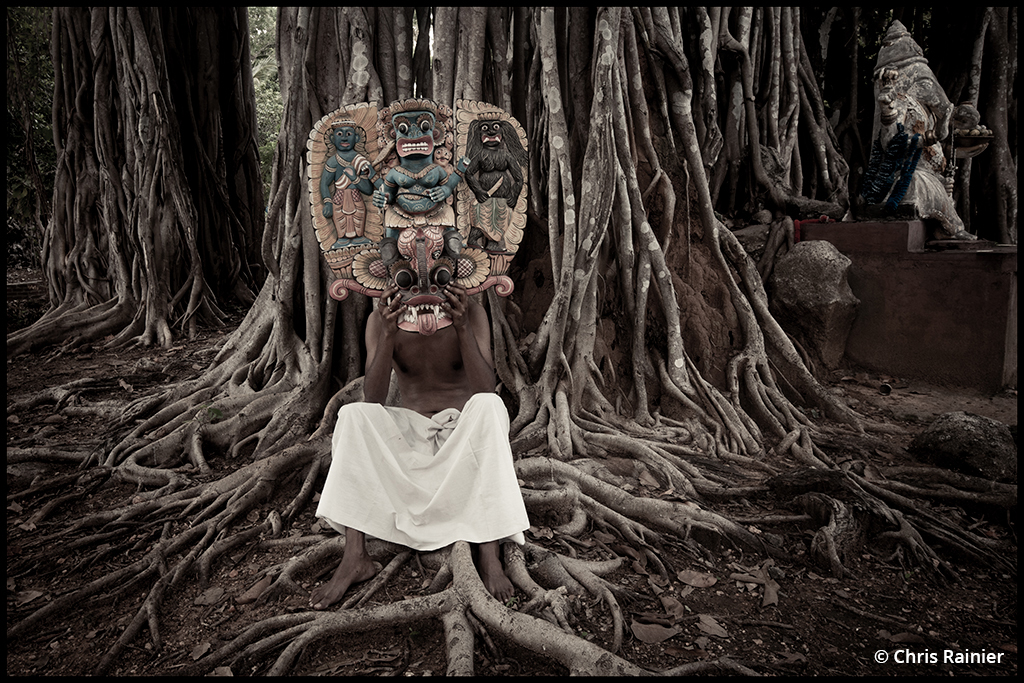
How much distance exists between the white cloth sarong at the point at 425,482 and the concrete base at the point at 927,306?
3.62 m

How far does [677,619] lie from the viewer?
216 centimetres

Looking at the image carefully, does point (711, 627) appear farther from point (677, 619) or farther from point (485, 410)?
point (485, 410)

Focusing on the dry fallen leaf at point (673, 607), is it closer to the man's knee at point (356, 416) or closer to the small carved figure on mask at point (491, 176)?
the man's knee at point (356, 416)

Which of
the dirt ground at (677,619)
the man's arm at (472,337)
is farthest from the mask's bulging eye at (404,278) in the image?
the dirt ground at (677,619)

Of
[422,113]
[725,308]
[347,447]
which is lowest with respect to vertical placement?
[347,447]

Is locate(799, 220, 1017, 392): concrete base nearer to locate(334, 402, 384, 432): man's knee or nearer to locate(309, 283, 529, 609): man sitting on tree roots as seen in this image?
locate(309, 283, 529, 609): man sitting on tree roots

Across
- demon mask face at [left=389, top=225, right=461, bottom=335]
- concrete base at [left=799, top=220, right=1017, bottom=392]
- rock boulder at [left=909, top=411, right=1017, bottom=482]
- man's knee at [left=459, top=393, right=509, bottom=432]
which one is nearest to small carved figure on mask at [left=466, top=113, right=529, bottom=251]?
demon mask face at [left=389, top=225, right=461, bottom=335]

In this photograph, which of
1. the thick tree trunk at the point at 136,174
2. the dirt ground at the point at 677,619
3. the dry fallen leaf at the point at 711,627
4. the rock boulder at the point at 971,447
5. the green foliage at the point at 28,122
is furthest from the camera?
the green foliage at the point at 28,122

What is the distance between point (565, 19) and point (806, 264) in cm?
250

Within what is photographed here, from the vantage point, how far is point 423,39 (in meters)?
3.94

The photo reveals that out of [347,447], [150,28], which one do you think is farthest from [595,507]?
[150,28]

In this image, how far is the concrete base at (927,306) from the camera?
410 centimetres

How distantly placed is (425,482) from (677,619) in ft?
3.30

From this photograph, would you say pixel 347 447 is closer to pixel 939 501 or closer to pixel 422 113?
pixel 422 113
